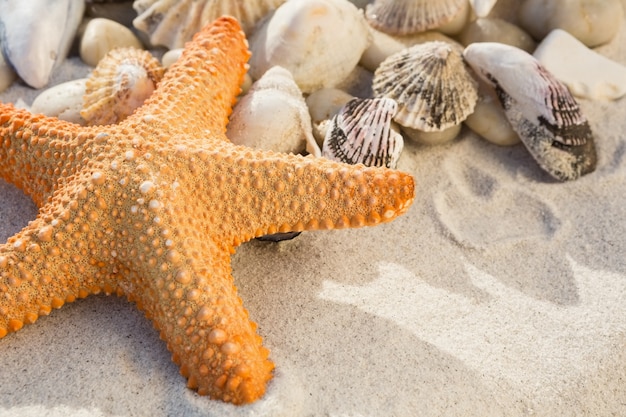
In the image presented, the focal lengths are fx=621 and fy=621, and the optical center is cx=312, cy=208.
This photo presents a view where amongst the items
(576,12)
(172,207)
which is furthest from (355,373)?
(576,12)

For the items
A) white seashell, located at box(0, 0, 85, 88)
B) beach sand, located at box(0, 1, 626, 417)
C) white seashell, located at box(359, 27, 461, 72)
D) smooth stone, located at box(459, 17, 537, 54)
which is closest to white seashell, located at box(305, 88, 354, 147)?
white seashell, located at box(359, 27, 461, 72)

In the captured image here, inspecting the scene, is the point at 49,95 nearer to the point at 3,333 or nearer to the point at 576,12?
the point at 3,333

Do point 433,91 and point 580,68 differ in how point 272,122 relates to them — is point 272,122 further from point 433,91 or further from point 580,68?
point 580,68

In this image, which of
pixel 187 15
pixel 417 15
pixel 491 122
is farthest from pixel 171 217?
pixel 417 15

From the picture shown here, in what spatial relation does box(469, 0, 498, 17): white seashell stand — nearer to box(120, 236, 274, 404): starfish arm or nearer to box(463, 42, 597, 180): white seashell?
box(463, 42, 597, 180): white seashell

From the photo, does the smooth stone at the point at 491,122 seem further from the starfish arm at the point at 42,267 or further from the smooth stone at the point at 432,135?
the starfish arm at the point at 42,267

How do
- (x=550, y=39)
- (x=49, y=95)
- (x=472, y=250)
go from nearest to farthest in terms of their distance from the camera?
(x=472, y=250) → (x=49, y=95) → (x=550, y=39)
